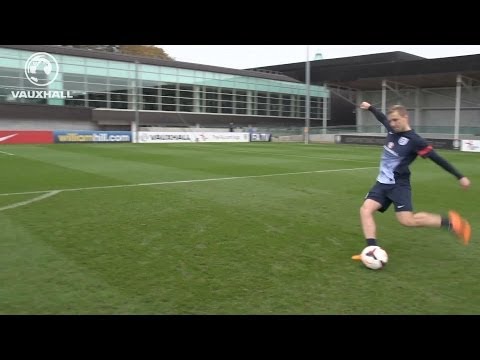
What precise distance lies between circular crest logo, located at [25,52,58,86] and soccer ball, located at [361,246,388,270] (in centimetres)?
4854

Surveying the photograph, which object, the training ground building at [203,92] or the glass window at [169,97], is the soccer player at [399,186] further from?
the glass window at [169,97]

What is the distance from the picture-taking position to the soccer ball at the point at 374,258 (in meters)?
5.07

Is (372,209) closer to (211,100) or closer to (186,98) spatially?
(186,98)

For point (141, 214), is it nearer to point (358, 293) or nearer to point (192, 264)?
point (192, 264)

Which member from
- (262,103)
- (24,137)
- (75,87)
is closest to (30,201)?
(24,137)

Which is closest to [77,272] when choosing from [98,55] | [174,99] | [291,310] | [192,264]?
[192,264]

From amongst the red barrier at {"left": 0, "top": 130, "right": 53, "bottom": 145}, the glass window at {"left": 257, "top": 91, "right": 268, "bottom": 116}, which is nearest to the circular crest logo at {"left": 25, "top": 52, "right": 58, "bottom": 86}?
the red barrier at {"left": 0, "top": 130, "right": 53, "bottom": 145}

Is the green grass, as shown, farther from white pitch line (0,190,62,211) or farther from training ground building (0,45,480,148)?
training ground building (0,45,480,148)

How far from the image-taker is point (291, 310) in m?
3.92

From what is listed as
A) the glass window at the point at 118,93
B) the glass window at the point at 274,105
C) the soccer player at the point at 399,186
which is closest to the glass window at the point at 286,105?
the glass window at the point at 274,105

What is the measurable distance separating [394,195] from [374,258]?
0.87 m

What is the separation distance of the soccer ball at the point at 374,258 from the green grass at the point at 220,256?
9cm

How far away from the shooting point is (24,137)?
3519cm
